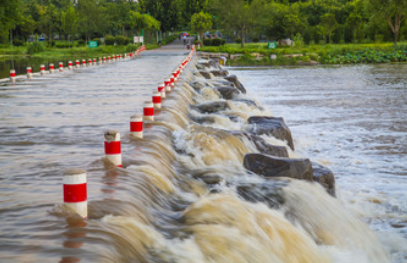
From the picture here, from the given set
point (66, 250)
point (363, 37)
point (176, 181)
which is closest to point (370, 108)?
point (176, 181)

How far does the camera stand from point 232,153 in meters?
9.79

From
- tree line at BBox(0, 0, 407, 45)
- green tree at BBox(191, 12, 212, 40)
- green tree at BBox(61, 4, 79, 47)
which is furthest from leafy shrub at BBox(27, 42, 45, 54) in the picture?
green tree at BBox(191, 12, 212, 40)

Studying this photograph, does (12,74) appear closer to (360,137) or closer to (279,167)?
(360,137)

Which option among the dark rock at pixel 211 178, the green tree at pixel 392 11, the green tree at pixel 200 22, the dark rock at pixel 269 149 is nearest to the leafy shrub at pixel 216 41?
the green tree at pixel 200 22

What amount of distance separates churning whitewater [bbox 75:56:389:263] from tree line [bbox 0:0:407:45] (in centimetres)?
4225

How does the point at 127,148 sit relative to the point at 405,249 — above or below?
above

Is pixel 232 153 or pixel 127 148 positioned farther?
pixel 232 153

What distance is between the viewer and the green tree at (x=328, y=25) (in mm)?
67188

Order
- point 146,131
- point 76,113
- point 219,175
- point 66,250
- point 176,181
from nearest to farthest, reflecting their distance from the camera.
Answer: point 66,250
point 176,181
point 219,175
point 146,131
point 76,113

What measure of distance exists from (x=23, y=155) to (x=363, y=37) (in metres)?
64.9

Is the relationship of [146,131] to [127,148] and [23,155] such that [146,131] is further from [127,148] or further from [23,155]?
[23,155]

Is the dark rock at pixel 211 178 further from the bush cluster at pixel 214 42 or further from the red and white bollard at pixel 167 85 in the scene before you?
the bush cluster at pixel 214 42

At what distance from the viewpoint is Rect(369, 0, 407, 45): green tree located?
5956 centimetres

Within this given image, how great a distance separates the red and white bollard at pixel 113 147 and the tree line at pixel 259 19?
43.7 metres
